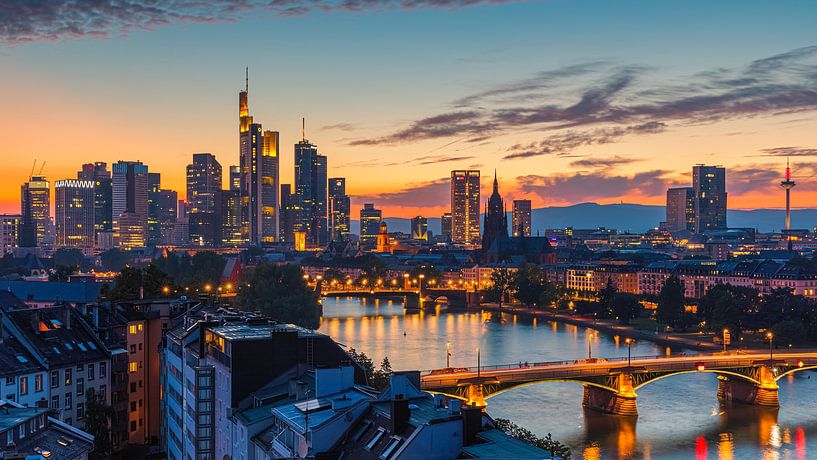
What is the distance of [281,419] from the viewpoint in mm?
23672

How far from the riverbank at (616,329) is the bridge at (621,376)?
70.8 ft

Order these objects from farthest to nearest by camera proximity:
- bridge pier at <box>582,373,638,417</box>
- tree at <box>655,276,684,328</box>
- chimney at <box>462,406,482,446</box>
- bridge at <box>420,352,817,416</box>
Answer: tree at <box>655,276,684,328</box> < bridge pier at <box>582,373,638,417</box> < bridge at <box>420,352,817,416</box> < chimney at <box>462,406,482,446</box>

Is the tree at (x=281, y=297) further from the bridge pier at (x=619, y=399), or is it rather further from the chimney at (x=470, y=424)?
the chimney at (x=470, y=424)

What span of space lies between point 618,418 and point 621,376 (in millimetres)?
2425

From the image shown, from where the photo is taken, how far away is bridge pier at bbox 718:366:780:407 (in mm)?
57219

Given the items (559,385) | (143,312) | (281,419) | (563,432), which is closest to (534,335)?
(559,385)

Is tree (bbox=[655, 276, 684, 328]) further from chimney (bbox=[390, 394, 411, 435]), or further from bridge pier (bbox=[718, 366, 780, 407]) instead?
chimney (bbox=[390, 394, 411, 435])

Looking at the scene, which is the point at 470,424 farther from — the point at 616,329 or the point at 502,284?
the point at 502,284

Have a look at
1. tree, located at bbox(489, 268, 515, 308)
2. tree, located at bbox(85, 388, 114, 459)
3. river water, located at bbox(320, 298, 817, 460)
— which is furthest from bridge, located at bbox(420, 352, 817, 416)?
tree, located at bbox(489, 268, 515, 308)

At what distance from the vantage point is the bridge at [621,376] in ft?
164

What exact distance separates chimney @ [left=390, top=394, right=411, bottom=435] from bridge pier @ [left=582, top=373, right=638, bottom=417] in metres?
34.7

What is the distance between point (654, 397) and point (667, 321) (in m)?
37.5

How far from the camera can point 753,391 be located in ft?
190

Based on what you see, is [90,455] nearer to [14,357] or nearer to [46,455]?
[14,357]
